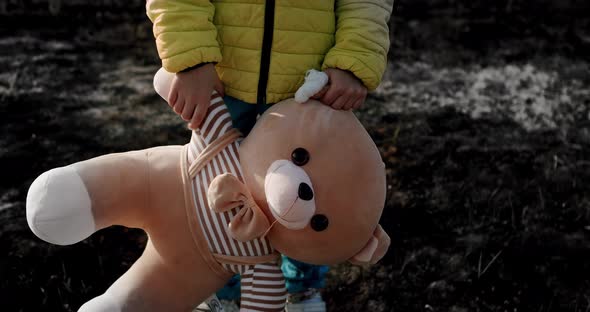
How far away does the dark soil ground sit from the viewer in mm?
1934

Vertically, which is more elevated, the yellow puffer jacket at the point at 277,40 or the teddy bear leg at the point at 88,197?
the yellow puffer jacket at the point at 277,40

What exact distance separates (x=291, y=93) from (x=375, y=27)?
0.23 meters

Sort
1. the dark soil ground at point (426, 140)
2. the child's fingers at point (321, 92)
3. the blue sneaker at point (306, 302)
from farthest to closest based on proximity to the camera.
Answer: the dark soil ground at point (426, 140) → the blue sneaker at point (306, 302) → the child's fingers at point (321, 92)

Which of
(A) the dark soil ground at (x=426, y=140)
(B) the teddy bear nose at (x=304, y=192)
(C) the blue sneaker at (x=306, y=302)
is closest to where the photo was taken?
(B) the teddy bear nose at (x=304, y=192)

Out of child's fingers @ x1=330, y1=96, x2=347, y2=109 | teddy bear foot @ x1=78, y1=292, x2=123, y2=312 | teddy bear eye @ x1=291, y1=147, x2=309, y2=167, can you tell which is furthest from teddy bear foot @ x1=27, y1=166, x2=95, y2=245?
child's fingers @ x1=330, y1=96, x2=347, y2=109

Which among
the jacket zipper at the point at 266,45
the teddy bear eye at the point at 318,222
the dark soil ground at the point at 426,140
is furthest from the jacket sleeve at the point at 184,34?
the dark soil ground at the point at 426,140

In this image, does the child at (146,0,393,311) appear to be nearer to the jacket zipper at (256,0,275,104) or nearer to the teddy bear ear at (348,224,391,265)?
the jacket zipper at (256,0,275,104)

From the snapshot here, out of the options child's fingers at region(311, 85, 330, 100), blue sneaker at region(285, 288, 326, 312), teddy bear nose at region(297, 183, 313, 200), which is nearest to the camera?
teddy bear nose at region(297, 183, 313, 200)

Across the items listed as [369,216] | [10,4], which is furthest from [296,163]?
[10,4]

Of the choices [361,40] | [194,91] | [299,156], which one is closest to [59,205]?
[194,91]

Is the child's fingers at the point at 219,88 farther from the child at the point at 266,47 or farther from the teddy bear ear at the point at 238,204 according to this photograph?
the teddy bear ear at the point at 238,204

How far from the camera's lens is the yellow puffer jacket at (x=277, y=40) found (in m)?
1.29

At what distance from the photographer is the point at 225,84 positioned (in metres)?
1.41

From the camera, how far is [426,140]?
2738mm
